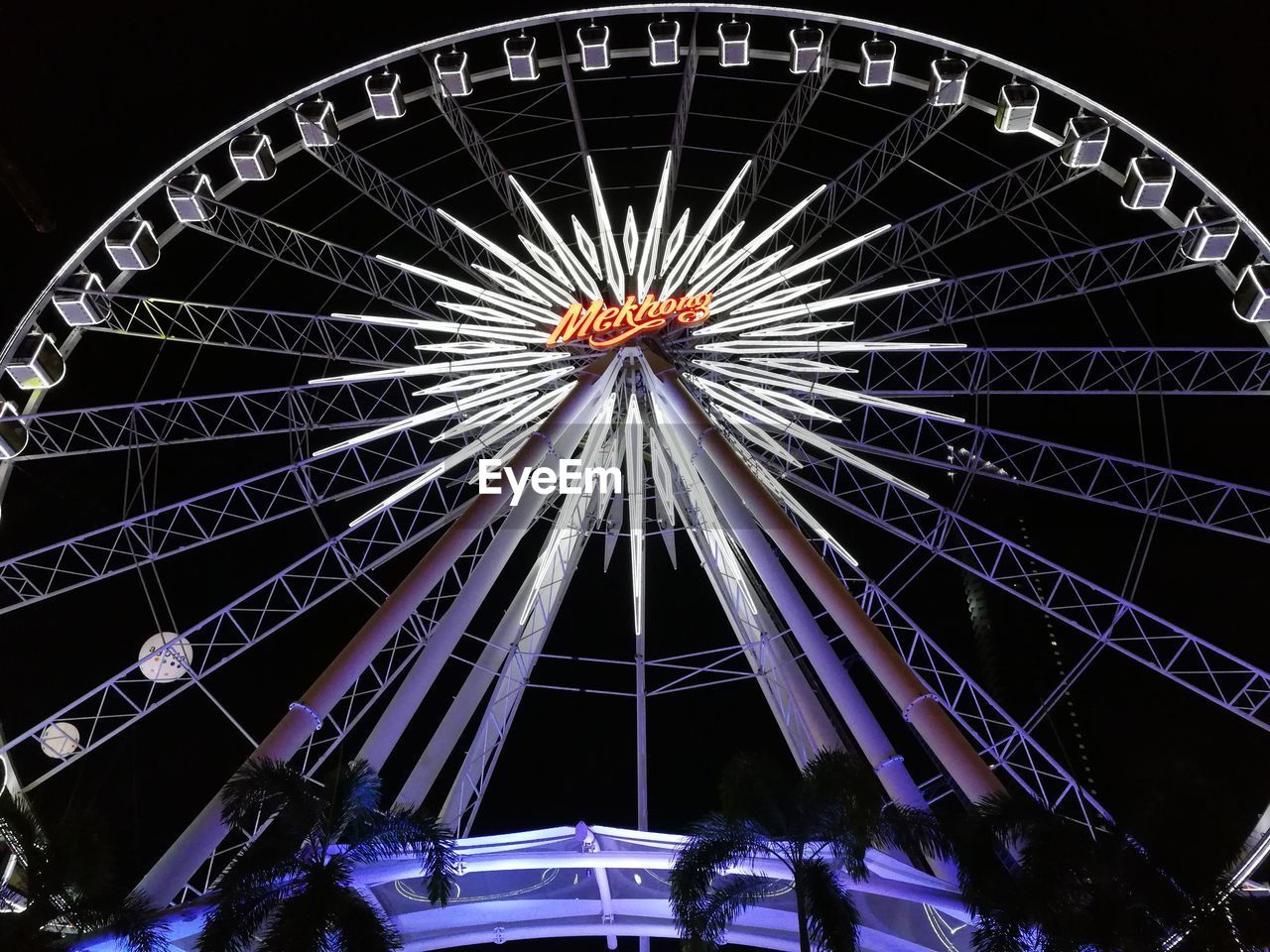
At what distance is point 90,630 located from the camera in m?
37.6

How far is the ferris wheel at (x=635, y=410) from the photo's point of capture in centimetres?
2262

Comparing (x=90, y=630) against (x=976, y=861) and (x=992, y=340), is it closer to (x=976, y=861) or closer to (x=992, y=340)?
(x=976, y=861)

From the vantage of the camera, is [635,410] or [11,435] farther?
[635,410]

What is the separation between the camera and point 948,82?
26016 millimetres

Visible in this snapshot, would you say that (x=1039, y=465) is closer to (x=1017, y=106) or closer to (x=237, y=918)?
(x=1017, y=106)

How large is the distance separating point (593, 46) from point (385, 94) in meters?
4.76

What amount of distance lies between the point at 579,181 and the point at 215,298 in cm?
1415

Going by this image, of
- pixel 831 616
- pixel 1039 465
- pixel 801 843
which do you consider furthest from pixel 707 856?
pixel 1039 465

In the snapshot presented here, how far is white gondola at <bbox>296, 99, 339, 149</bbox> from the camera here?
26359 mm

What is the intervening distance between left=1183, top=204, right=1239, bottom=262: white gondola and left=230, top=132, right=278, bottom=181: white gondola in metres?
19.5

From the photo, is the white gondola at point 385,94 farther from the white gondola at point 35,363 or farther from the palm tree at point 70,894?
the palm tree at point 70,894

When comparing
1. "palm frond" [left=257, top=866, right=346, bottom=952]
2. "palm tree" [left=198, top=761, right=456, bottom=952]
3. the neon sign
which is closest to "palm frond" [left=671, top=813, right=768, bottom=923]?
"palm tree" [left=198, top=761, right=456, bottom=952]

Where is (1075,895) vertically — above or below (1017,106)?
below

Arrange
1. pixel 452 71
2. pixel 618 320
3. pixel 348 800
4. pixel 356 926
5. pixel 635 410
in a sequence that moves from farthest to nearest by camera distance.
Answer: pixel 452 71
pixel 635 410
pixel 618 320
pixel 348 800
pixel 356 926
